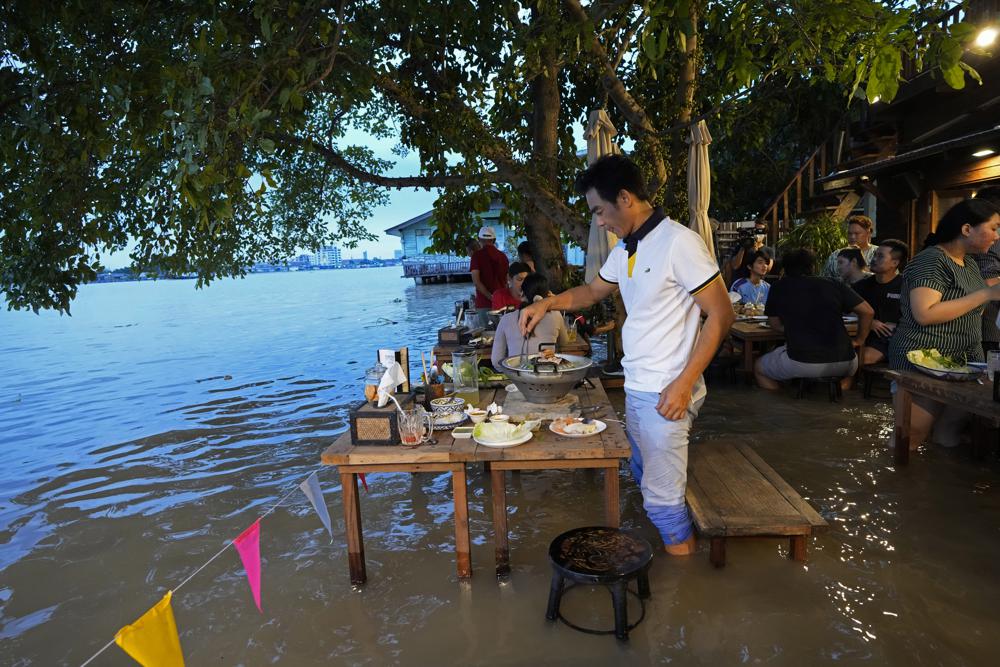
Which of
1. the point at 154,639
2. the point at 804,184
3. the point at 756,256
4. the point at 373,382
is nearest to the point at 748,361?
the point at 756,256

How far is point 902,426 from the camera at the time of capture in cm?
488

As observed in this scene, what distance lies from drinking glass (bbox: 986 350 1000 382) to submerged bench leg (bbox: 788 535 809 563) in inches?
63.7

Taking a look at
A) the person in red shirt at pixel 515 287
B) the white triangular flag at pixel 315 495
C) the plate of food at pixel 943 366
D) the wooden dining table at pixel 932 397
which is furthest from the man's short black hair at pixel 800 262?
the white triangular flag at pixel 315 495

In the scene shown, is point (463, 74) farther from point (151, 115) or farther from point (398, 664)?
point (398, 664)

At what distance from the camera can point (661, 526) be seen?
346cm

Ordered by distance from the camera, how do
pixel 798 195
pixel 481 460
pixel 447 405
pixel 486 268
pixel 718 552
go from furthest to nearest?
pixel 798 195
pixel 486 268
pixel 447 405
pixel 718 552
pixel 481 460

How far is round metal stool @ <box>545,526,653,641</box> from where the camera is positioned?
2.67 m

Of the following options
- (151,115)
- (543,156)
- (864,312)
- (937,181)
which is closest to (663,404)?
(151,115)

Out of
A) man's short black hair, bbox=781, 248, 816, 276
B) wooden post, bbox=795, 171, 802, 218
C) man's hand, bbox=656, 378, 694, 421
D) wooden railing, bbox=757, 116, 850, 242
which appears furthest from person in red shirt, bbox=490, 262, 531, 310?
wooden post, bbox=795, 171, 802, 218

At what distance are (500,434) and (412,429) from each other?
1.60ft

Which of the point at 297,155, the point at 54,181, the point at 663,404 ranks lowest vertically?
the point at 663,404

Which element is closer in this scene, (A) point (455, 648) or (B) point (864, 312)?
(A) point (455, 648)

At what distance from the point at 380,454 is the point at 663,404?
1.51 metres

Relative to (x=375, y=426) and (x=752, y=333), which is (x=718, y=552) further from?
(x=752, y=333)
